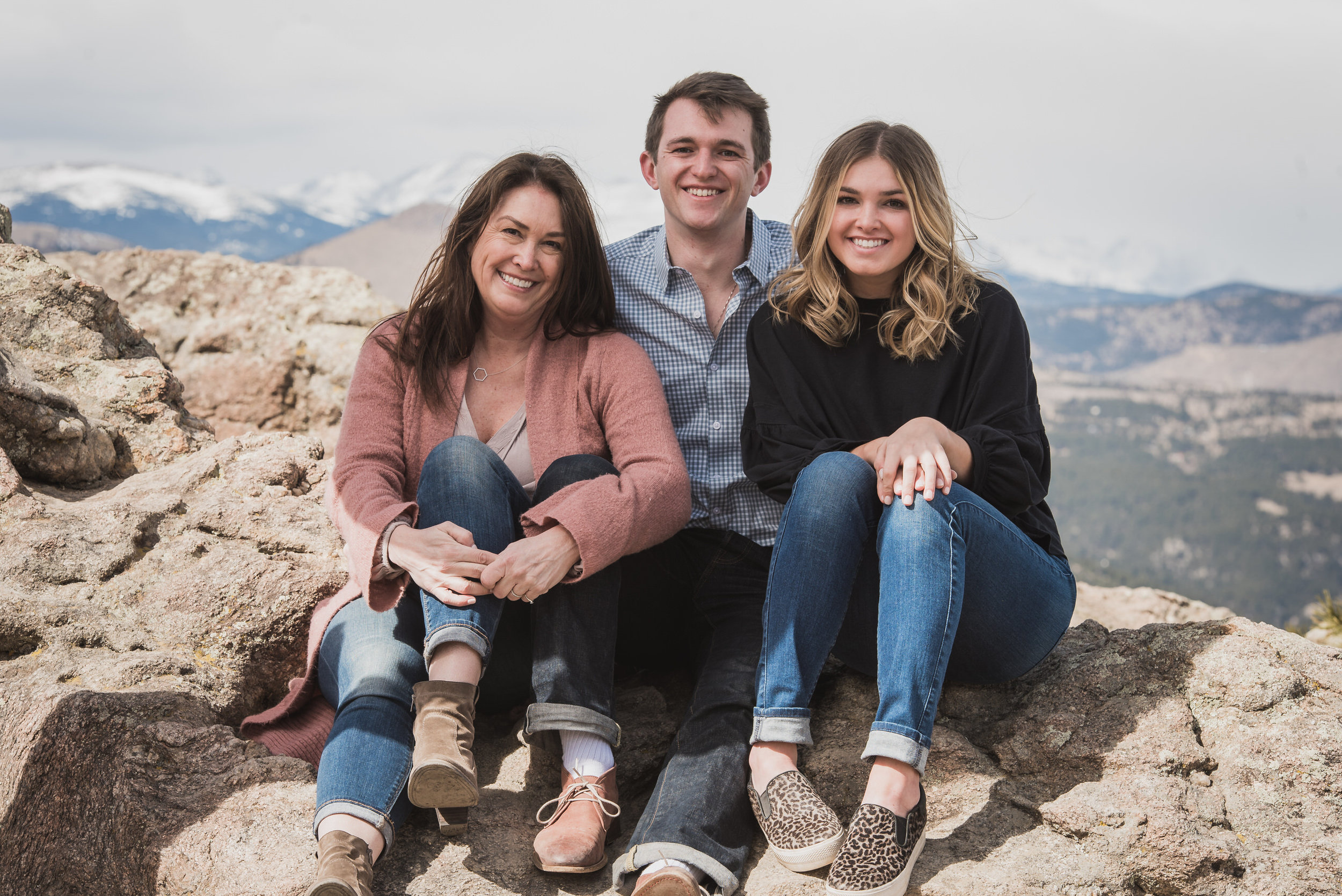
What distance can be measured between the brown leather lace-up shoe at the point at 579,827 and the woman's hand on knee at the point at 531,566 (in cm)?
65

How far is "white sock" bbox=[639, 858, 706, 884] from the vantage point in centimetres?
260

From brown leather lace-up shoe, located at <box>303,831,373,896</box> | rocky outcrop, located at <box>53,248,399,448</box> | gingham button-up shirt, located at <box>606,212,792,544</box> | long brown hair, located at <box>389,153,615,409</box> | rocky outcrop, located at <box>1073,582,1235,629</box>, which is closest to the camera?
brown leather lace-up shoe, located at <box>303,831,373,896</box>

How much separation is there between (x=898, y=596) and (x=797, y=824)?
2.46 ft

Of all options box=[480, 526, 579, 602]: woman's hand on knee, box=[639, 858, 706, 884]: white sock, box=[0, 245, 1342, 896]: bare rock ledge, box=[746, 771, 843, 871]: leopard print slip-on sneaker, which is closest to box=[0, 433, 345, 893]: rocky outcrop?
box=[0, 245, 1342, 896]: bare rock ledge

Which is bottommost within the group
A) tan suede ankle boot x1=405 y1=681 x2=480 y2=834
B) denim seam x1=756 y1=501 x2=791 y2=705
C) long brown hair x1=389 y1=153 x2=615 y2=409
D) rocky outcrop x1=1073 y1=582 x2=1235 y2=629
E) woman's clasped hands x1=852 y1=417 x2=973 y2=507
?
rocky outcrop x1=1073 y1=582 x2=1235 y2=629

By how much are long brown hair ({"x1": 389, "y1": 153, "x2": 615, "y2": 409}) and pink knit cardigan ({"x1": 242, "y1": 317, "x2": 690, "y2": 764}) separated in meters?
0.06

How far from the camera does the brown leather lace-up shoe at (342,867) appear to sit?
2.41m

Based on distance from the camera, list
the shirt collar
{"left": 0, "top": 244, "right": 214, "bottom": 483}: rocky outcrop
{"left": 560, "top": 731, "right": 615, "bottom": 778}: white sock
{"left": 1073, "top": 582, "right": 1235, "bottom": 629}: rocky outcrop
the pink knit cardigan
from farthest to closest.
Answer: {"left": 1073, "top": 582, "right": 1235, "bottom": 629}: rocky outcrop
{"left": 0, "top": 244, "right": 214, "bottom": 483}: rocky outcrop
the shirt collar
the pink knit cardigan
{"left": 560, "top": 731, "right": 615, "bottom": 778}: white sock

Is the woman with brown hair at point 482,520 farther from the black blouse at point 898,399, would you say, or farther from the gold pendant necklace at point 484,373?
the black blouse at point 898,399

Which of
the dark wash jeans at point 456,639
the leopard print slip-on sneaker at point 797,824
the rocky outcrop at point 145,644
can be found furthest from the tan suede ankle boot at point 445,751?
the leopard print slip-on sneaker at point 797,824

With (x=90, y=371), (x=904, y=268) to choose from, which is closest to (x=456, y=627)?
(x=904, y=268)

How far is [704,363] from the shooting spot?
4.11 meters

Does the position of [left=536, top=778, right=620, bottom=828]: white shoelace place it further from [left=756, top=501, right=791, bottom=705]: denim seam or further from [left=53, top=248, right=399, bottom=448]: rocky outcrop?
[left=53, top=248, right=399, bottom=448]: rocky outcrop

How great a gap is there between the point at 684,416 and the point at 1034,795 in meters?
2.06
